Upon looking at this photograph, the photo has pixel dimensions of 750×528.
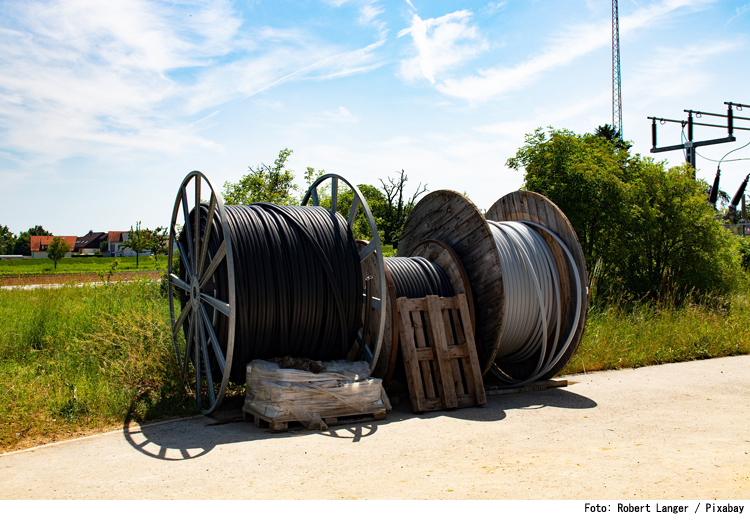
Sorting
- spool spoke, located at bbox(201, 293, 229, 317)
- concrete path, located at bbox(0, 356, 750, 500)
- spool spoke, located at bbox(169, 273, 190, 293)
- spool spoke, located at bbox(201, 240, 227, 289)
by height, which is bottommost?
concrete path, located at bbox(0, 356, 750, 500)

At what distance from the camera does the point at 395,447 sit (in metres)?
4.89

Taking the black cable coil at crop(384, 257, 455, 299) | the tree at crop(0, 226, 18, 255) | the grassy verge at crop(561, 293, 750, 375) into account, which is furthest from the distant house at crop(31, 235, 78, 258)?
the black cable coil at crop(384, 257, 455, 299)

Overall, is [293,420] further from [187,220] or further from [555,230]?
[555,230]

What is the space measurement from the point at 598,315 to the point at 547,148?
14.1 ft

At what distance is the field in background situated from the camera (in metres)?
5.91

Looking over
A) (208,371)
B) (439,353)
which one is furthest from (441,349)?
(208,371)

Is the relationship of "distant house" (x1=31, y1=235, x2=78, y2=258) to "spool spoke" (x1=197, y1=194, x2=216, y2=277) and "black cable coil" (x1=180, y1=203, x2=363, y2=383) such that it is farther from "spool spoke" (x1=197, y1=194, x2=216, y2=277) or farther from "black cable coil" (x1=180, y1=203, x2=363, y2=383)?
"black cable coil" (x1=180, y1=203, x2=363, y2=383)

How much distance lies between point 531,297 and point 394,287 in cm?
184

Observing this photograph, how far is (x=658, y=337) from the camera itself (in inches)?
384

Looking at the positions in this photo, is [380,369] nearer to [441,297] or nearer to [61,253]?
[441,297]

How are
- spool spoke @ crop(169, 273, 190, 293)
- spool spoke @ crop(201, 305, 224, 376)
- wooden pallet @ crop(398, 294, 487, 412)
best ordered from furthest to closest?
spool spoke @ crop(169, 273, 190, 293) → wooden pallet @ crop(398, 294, 487, 412) → spool spoke @ crop(201, 305, 224, 376)

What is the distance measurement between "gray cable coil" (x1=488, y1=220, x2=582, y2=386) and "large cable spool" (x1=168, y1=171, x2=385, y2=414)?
1770mm

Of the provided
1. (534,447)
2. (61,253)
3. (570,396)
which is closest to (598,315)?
(570,396)

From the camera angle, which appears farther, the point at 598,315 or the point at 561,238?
the point at 598,315
